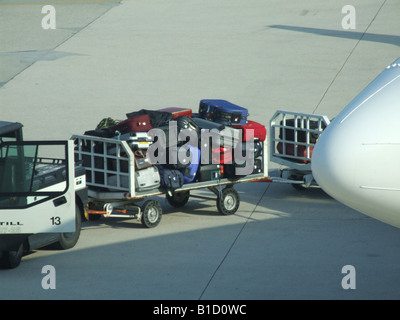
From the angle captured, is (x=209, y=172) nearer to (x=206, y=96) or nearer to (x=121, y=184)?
(x=121, y=184)

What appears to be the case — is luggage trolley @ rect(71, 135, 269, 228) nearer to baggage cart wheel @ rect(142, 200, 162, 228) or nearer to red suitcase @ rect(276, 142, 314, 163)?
baggage cart wheel @ rect(142, 200, 162, 228)

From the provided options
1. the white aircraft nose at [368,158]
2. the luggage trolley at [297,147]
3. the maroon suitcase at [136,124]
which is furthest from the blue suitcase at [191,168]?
the white aircraft nose at [368,158]

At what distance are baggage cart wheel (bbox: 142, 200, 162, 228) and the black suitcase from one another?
2.68ft

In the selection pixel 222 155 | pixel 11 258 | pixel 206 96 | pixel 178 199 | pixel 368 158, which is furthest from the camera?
pixel 206 96

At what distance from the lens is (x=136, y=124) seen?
1246 centimetres

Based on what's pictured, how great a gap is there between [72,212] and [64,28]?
60.6 feet

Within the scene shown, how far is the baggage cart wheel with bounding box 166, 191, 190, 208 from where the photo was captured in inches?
540

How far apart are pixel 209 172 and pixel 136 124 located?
138 cm

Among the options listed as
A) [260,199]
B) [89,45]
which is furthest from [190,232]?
[89,45]

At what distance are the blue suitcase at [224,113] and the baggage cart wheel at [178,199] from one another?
4.45 ft

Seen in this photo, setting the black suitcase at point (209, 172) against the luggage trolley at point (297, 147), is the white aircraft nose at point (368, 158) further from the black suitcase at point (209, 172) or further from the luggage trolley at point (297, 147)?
the luggage trolley at point (297, 147)

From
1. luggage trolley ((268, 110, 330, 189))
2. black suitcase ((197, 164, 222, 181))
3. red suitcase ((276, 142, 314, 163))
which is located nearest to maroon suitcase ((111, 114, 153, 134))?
black suitcase ((197, 164, 222, 181))

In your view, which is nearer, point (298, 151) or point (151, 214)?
point (151, 214)

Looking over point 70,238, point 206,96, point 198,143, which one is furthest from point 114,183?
point 206,96
